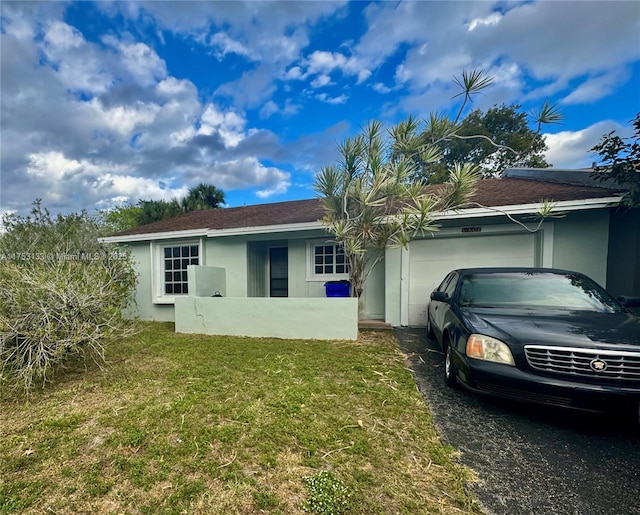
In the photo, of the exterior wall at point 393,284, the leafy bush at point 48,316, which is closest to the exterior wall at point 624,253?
the exterior wall at point 393,284

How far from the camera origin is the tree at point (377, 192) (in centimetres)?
556

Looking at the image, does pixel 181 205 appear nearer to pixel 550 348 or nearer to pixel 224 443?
pixel 224 443

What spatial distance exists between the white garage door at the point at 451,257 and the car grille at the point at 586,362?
4.49 meters

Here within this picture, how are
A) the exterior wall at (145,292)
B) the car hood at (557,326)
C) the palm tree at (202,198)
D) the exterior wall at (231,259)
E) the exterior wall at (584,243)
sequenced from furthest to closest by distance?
the palm tree at (202,198)
the exterior wall at (145,292)
the exterior wall at (231,259)
the exterior wall at (584,243)
the car hood at (557,326)

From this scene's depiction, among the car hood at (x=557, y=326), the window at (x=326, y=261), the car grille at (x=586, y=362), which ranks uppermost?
the window at (x=326, y=261)

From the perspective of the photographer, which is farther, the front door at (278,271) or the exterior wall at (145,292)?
the front door at (278,271)

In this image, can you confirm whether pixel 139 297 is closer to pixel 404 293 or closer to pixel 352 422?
pixel 404 293

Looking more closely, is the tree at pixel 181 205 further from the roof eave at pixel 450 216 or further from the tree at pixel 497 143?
the tree at pixel 497 143

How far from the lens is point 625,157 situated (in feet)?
15.6

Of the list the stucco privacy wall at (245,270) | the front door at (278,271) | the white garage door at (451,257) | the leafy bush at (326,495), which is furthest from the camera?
the front door at (278,271)

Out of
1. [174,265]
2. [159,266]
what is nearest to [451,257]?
[174,265]

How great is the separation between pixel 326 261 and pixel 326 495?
6.50 meters

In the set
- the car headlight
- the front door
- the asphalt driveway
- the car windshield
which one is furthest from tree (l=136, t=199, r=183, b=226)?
the car headlight

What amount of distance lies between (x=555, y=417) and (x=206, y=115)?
510 inches
